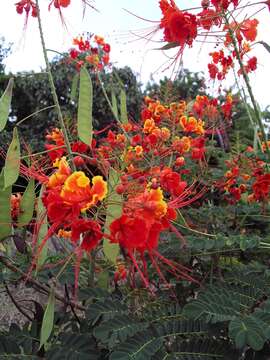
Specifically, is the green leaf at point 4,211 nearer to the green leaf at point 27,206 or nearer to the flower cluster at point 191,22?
the green leaf at point 27,206

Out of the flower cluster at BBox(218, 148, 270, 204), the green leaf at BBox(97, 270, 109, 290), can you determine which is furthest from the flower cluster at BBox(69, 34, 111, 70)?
the green leaf at BBox(97, 270, 109, 290)

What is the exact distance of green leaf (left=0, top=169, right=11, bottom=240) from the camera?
1297 millimetres

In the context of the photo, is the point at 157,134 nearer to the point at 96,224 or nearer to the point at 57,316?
the point at 57,316

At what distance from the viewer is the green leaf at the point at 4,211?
130 cm

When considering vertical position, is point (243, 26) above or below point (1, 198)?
above

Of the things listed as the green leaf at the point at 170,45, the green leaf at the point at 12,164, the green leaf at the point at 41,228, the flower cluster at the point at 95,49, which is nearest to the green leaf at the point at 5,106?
the green leaf at the point at 12,164

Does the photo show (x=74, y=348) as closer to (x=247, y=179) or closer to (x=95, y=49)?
(x=247, y=179)

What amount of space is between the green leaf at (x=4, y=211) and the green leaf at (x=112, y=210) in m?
0.28

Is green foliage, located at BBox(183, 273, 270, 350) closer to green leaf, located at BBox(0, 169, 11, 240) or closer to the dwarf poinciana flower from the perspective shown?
green leaf, located at BBox(0, 169, 11, 240)

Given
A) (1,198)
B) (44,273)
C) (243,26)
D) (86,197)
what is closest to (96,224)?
(86,197)

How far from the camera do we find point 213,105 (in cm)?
278

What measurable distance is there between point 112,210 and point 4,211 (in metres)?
0.39

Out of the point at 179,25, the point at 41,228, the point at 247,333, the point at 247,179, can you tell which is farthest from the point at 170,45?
the point at 247,179

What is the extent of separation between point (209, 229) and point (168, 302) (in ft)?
1.85
